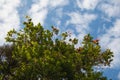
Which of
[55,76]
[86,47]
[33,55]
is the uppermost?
[86,47]

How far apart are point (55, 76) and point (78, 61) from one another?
92.3 inches

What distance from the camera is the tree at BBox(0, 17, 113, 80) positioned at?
22.8m

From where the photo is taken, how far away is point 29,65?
2367cm

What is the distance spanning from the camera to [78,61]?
952 inches

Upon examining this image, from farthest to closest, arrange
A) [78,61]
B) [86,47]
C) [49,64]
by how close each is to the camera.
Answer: [86,47] → [78,61] → [49,64]

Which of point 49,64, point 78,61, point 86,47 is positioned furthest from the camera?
point 86,47

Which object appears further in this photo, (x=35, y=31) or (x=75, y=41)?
(x=75, y=41)

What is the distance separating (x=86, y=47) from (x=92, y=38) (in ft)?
4.51

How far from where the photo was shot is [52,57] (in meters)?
22.8

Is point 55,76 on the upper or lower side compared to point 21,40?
lower

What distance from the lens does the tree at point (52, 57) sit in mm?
22773

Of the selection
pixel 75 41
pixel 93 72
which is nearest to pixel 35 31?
pixel 75 41

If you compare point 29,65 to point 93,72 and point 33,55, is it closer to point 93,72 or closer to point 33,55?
point 33,55

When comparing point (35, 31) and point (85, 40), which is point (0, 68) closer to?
point (35, 31)
